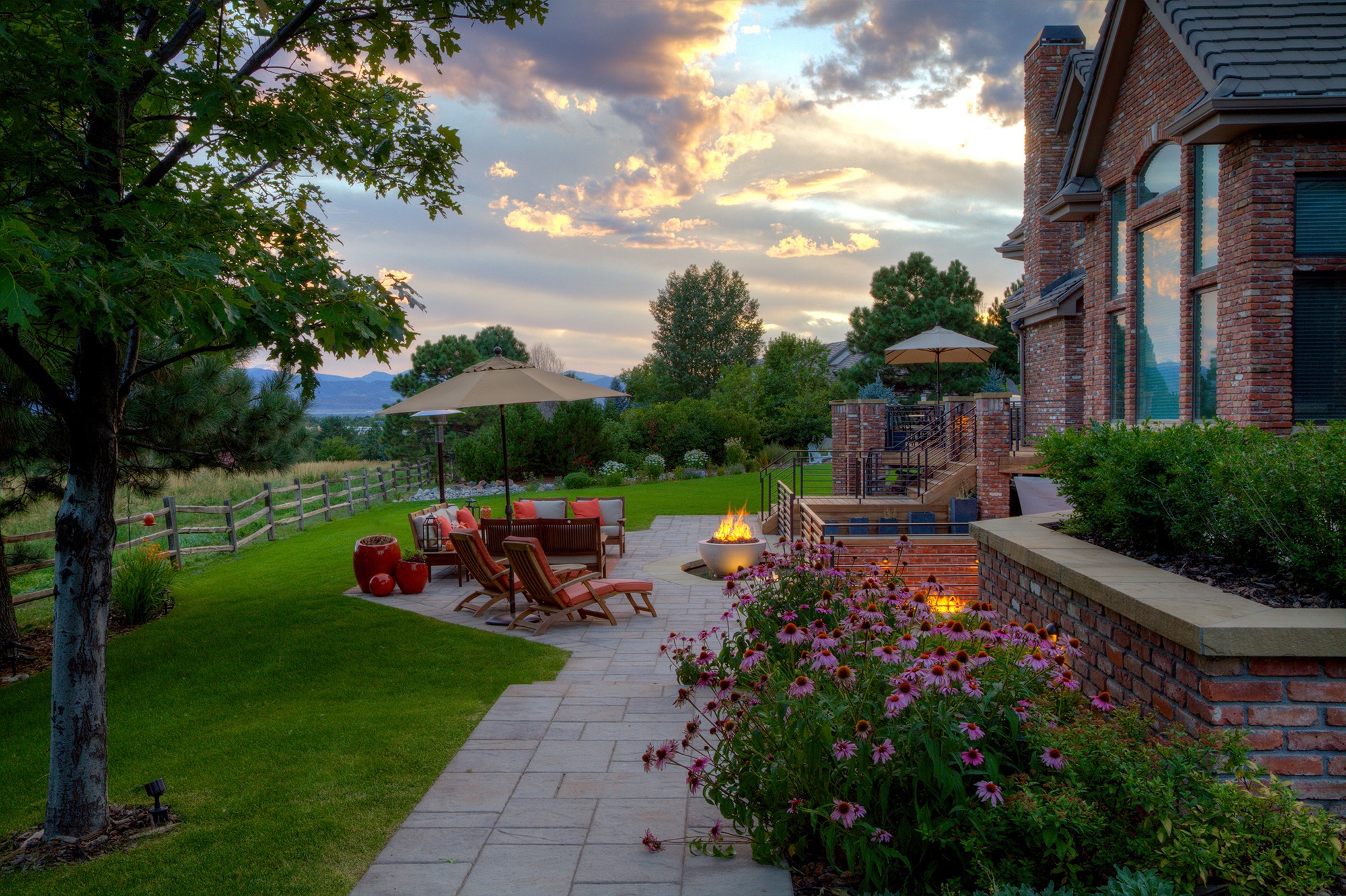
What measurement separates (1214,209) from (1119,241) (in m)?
2.27

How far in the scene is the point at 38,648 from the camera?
8.71m

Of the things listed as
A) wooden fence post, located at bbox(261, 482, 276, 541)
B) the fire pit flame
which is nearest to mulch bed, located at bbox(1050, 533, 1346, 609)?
the fire pit flame

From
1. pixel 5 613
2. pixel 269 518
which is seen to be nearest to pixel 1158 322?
pixel 5 613

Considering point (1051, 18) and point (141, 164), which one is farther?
point (1051, 18)

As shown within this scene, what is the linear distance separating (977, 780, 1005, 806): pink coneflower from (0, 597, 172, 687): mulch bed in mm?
7428

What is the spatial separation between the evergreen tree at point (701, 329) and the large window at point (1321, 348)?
4785 cm

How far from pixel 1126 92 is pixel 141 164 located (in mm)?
11145

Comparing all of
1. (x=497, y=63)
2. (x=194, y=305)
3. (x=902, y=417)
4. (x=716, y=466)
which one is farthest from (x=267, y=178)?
(x=716, y=466)

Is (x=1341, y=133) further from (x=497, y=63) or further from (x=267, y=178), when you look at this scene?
(x=267, y=178)

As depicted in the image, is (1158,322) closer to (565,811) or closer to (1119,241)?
(1119,241)

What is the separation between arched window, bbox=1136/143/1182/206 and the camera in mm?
9422

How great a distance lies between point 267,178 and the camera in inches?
262

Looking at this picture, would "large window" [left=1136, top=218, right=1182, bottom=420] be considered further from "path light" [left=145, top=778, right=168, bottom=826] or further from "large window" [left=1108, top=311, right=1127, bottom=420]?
"path light" [left=145, top=778, right=168, bottom=826]

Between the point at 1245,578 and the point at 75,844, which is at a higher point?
the point at 1245,578
